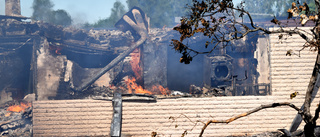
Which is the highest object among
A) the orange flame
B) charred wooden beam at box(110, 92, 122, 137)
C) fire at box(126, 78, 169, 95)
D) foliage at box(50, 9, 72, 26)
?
foliage at box(50, 9, 72, 26)

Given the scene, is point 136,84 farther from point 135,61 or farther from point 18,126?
point 18,126

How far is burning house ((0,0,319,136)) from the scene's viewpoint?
27.3 feet

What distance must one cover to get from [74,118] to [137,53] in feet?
43.4

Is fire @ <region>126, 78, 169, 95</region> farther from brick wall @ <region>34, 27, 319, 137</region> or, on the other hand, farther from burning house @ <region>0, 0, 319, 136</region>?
brick wall @ <region>34, 27, 319, 137</region>

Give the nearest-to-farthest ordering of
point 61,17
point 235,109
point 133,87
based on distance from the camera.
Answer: point 235,109 → point 133,87 → point 61,17

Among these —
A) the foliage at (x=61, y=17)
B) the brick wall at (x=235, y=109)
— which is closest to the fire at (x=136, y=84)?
the brick wall at (x=235, y=109)

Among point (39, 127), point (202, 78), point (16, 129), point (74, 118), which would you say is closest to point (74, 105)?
point (74, 118)

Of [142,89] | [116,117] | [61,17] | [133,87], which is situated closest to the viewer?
[116,117]

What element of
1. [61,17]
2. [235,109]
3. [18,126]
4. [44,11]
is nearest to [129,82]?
[18,126]

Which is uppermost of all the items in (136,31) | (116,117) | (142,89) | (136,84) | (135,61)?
(136,31)

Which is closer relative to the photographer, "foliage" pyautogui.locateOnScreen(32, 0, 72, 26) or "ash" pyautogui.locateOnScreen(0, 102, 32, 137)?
"ash" pyautogui.locateOnScreen(0, 102, 32, 137)

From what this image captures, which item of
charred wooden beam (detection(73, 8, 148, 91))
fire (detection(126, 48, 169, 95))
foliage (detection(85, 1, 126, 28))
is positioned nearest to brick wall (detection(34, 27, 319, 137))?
fire (detection(126, 48, 169, 95))

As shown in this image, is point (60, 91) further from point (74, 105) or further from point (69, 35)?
point (74, 105)

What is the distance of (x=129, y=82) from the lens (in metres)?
20.6
